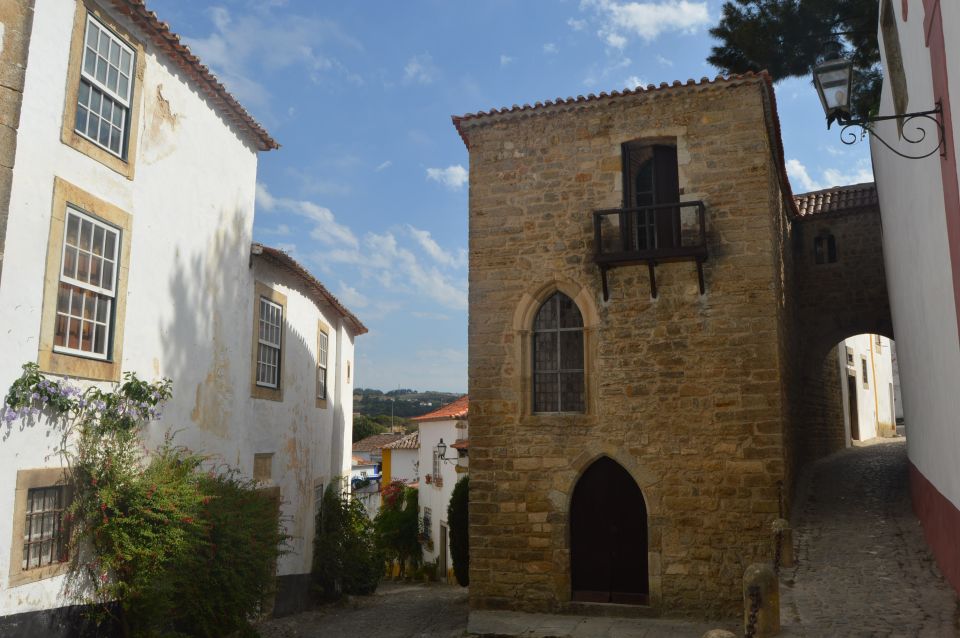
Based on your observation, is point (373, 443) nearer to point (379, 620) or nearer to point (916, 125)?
point (379, 620)

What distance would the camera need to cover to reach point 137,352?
29.0 feet

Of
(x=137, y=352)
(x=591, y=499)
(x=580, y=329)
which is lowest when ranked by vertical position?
(x=591, y=499)

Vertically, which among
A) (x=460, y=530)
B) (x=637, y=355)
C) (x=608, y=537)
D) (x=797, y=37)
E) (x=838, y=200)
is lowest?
(x=460, y=530)

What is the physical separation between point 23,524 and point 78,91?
13.9 feet

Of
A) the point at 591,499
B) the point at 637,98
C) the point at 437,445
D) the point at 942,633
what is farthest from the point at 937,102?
the point at 437,445

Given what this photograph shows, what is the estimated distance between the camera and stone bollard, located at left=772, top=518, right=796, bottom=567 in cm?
936

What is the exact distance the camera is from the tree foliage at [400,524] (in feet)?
87.1

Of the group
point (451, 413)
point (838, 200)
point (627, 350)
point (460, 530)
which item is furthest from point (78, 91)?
point (451, 413)

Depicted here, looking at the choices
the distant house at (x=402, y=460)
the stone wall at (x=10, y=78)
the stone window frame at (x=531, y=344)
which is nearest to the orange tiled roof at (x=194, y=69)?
the stone wall at (x=10, y=78)

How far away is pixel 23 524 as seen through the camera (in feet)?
23.1

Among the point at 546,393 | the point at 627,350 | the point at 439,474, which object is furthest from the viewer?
the point at 439,474

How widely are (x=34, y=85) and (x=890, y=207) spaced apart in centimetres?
1059

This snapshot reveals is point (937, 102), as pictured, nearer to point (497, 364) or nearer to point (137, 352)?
point (497, 364)

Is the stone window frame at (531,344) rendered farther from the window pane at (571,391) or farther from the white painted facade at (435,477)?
the white painted facade at (435,477)
